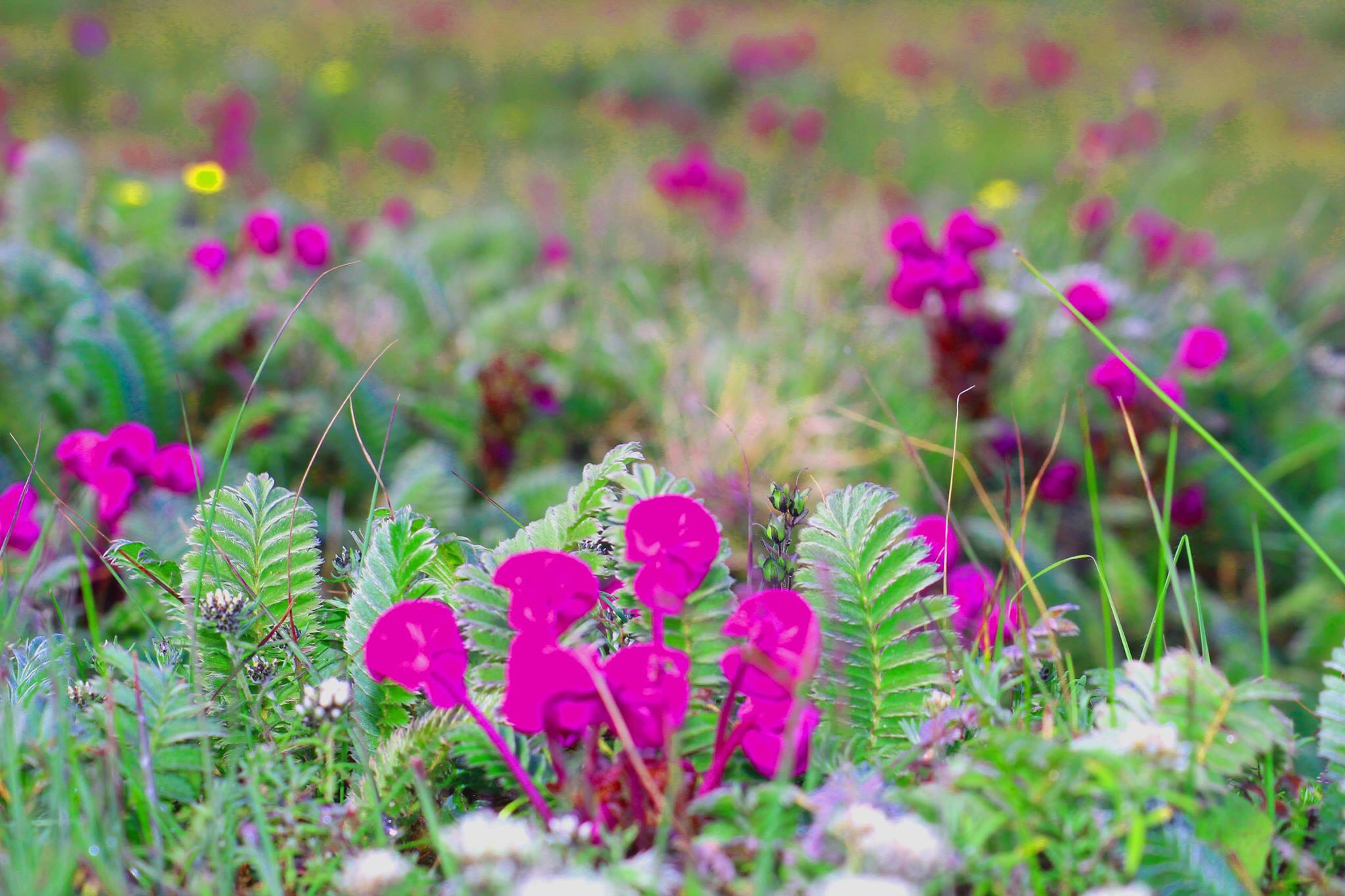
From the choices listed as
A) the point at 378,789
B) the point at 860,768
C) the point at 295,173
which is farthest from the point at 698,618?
the point at 295,173

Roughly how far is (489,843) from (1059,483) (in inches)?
75.8

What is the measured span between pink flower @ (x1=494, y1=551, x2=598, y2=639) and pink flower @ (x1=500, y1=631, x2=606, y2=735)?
0.11 ft

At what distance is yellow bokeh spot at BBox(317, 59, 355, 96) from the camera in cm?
713

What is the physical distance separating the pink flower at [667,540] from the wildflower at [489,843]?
8.5 inches

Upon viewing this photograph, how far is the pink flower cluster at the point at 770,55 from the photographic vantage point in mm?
7738

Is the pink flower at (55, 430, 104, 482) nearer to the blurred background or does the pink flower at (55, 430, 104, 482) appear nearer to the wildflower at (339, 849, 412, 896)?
the blurred background

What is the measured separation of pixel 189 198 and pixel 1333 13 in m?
12.8

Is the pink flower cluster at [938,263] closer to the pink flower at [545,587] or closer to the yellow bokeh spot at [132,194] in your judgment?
the pink flower at [545,587]

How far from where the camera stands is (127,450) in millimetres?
1345

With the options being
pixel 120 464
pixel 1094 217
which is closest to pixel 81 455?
pixel 120 464

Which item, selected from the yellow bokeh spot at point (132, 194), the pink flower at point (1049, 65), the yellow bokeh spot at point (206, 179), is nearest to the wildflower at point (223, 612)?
the yellow bokeh spot at point (132, 194)

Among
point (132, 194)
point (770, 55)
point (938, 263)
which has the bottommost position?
point (938, 263)

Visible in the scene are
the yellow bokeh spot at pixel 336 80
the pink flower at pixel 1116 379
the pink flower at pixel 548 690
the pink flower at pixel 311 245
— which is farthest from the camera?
the yellow bokeh spot at pixel 336 80

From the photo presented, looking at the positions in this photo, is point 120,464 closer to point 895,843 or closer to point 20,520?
point 20,520
